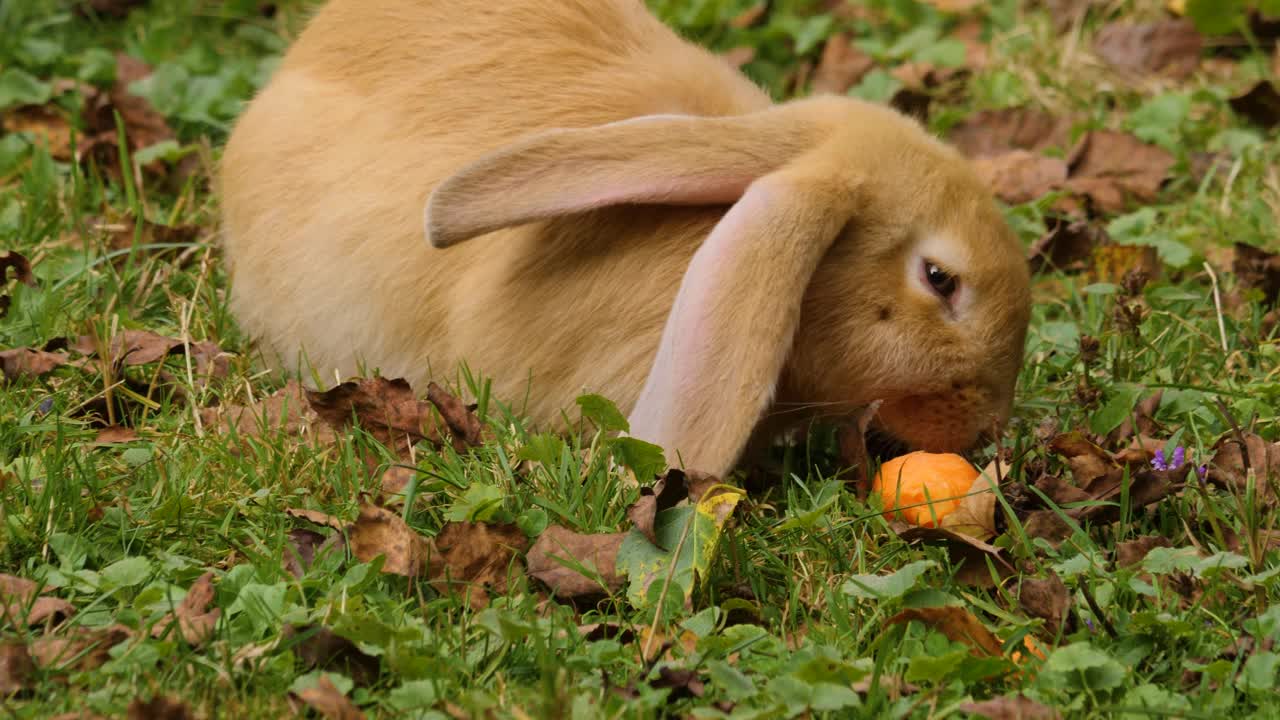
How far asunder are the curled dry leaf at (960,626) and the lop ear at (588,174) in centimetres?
96

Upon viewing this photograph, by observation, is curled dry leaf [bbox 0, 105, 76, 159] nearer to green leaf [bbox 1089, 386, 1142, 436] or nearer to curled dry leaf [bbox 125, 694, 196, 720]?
curled dry leaf [bbox 125, 694, 196, 720]

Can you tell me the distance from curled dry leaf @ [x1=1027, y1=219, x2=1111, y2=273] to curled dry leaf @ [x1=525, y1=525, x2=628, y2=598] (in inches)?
83.9

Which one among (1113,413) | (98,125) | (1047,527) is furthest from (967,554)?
(98,125)

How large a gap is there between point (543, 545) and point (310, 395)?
29.1 inches

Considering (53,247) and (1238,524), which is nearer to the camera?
(1238,524)

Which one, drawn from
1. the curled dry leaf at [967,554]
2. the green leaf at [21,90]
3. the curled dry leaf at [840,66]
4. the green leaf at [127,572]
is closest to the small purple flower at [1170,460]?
the curled dry leaf at [967,554]

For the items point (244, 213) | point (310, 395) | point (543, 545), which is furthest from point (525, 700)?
point (244, 213)

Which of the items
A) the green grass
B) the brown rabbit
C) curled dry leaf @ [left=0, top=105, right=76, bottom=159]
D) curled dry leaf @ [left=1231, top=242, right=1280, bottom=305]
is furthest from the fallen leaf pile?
curled dry leaf @ [left=1231, top=242, right=1280, bottom=305]

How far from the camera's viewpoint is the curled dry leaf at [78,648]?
2346 millimetres

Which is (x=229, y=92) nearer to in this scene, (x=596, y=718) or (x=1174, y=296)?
(x=1174, y=296)

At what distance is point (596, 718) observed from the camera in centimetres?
225

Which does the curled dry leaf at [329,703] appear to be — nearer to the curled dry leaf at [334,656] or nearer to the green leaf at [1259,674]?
the curled dry leaf at [334,656]

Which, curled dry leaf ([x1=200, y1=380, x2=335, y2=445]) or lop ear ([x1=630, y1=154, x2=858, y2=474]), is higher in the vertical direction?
lop ear ([x1=630, y1=154, x2=858, y2=474])

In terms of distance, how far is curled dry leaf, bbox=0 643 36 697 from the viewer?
228 cm
